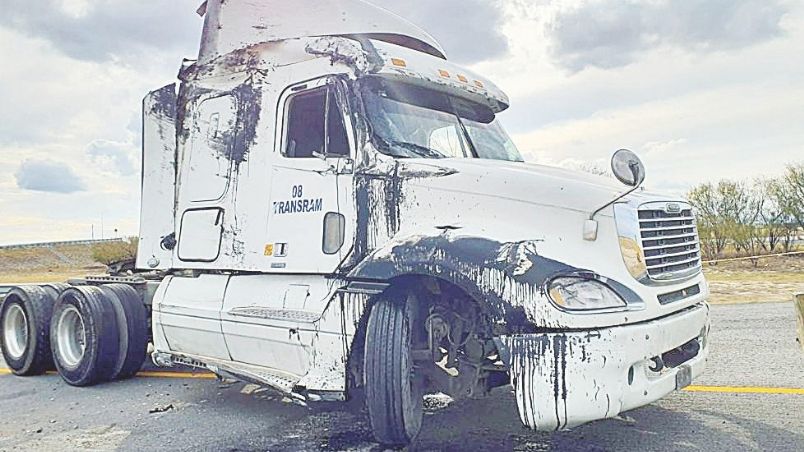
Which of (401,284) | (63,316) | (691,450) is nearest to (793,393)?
(691,450)

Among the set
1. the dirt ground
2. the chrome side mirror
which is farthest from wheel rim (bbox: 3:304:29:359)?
the dirt ground

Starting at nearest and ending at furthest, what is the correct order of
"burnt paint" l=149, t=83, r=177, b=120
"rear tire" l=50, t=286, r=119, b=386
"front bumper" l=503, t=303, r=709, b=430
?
"front bumper" l=503, t=303, r=709, b=430, "burnt paint" l=149, t=83, r=177, b=120, "rear tire" l=50, t=286, r=119, b=386

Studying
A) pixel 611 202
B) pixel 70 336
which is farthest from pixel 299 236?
pixel 70 336

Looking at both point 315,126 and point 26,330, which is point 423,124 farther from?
point 26,330

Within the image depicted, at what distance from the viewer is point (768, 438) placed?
177 inches

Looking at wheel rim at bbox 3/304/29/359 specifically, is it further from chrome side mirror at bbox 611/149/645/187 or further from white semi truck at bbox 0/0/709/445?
chrome side mirror at bbox 611/149/645/187

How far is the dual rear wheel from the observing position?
6.98 metres

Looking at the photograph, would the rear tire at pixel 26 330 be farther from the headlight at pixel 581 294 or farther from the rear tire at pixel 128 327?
the headlight at pixel 581 294

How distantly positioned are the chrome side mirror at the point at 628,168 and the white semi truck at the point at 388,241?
0.02 meters

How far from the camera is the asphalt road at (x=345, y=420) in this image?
15.4 ft

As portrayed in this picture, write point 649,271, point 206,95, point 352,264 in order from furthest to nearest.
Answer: point 206,95
point 352,264
point 649,271

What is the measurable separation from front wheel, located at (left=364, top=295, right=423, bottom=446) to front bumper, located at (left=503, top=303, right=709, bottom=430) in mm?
700

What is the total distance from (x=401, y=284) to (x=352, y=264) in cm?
41

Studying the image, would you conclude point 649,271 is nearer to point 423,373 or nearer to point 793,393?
point 423,373
